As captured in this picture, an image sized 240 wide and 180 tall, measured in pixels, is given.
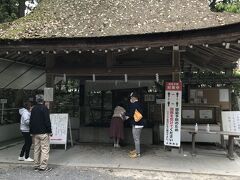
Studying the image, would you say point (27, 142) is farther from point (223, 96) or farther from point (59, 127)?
point (223, 96)

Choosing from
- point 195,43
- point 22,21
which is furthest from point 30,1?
point 195,43

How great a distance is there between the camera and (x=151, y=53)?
11.1 m

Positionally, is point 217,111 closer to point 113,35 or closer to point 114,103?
point 114,103

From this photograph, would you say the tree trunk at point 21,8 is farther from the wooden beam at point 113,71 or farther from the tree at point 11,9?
the wooden beam at point 113,71

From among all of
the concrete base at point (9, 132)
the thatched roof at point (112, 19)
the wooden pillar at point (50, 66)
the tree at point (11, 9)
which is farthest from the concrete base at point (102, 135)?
the tree at point (11, 9)

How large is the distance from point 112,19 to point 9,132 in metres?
6.65

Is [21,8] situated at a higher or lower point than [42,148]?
higher

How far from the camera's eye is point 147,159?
32.2 ft

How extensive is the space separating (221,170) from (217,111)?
4273 mm

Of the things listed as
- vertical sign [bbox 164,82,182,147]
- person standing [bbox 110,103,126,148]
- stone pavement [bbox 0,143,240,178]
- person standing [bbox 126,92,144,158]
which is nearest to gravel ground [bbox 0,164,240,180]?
stone pavement [bbox 0,143,240,178]

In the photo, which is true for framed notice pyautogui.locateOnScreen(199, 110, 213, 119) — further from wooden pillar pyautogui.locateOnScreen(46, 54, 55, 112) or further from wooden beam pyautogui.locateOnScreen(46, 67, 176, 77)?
wooden pillar pyautogui.locateOnScreen(46, 54, 55, 112)

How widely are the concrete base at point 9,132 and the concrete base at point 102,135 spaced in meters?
3.12

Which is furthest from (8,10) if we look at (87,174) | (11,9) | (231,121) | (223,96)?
(231,121)

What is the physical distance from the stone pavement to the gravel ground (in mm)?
248
